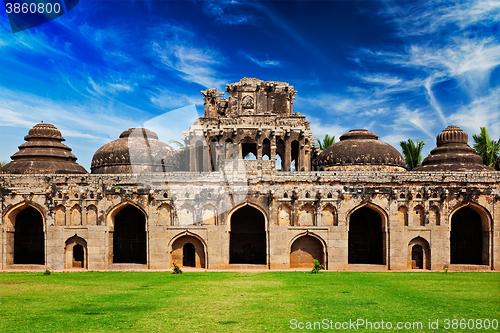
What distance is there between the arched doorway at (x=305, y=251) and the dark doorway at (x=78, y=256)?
14099 mm

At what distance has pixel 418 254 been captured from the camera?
2650 cm

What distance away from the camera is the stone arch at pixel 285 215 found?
1031 inches

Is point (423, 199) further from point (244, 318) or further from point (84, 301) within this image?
point (84, 301)

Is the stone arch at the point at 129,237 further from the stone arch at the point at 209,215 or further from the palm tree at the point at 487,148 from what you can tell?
the palm tree at the point at 487,148

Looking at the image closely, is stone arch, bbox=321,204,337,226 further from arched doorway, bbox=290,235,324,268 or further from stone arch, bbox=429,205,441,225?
stone arch, bbox=429,205,441,225

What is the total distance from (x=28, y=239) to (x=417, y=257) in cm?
2768

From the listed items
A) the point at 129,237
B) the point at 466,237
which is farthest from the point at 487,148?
the point at 129,237

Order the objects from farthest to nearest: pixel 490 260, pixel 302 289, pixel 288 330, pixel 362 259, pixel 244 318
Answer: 1. pixel 362 259
2. pixel 490 260
3. pixel 302 289
4. pixel 244 318
5. pixel 288 330

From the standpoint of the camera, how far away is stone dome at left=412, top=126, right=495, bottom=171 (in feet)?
105

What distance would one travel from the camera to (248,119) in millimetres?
32094

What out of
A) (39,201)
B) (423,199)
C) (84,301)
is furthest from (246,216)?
(84,301)

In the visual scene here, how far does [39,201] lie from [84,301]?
14.5 metres

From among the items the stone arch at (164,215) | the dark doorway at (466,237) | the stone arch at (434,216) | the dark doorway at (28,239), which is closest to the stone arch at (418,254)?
the stone arch at (434,216)

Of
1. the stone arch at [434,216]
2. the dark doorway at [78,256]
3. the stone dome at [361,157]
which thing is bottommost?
the dark doorway at [78,256]
